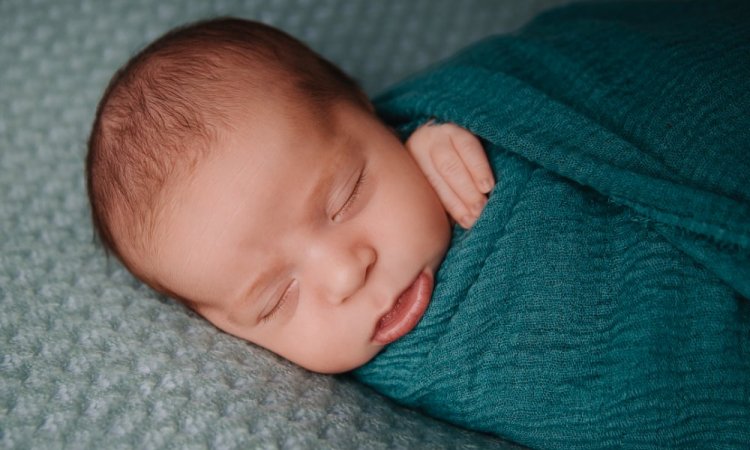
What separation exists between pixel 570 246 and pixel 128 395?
1.70 feet

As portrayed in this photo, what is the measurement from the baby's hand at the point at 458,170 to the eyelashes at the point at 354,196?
0.11 meters

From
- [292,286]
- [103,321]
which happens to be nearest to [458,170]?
[292,286]

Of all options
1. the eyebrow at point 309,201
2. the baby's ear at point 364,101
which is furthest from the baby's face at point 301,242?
the baby's ear at point 364,101

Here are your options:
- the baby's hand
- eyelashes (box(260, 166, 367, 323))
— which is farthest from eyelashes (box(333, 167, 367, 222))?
the baby's hand

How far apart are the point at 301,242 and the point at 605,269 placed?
13.9 inches

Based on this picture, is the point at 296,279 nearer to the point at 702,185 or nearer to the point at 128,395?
the point at 128,395

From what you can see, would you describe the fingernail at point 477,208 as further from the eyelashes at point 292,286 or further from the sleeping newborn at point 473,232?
the eyelashes at point 292,286

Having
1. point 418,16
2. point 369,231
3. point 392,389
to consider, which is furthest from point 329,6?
point 392,389

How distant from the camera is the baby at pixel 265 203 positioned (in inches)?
33.9

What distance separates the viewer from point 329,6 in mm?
1406

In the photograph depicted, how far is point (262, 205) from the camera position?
0.86m

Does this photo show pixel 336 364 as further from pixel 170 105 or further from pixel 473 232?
pixel 170 105

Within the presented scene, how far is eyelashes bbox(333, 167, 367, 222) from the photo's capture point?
90 centimetres

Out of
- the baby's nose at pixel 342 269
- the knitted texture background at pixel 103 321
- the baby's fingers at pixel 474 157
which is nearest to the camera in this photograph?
the knitted texture background at pixel 103 321
